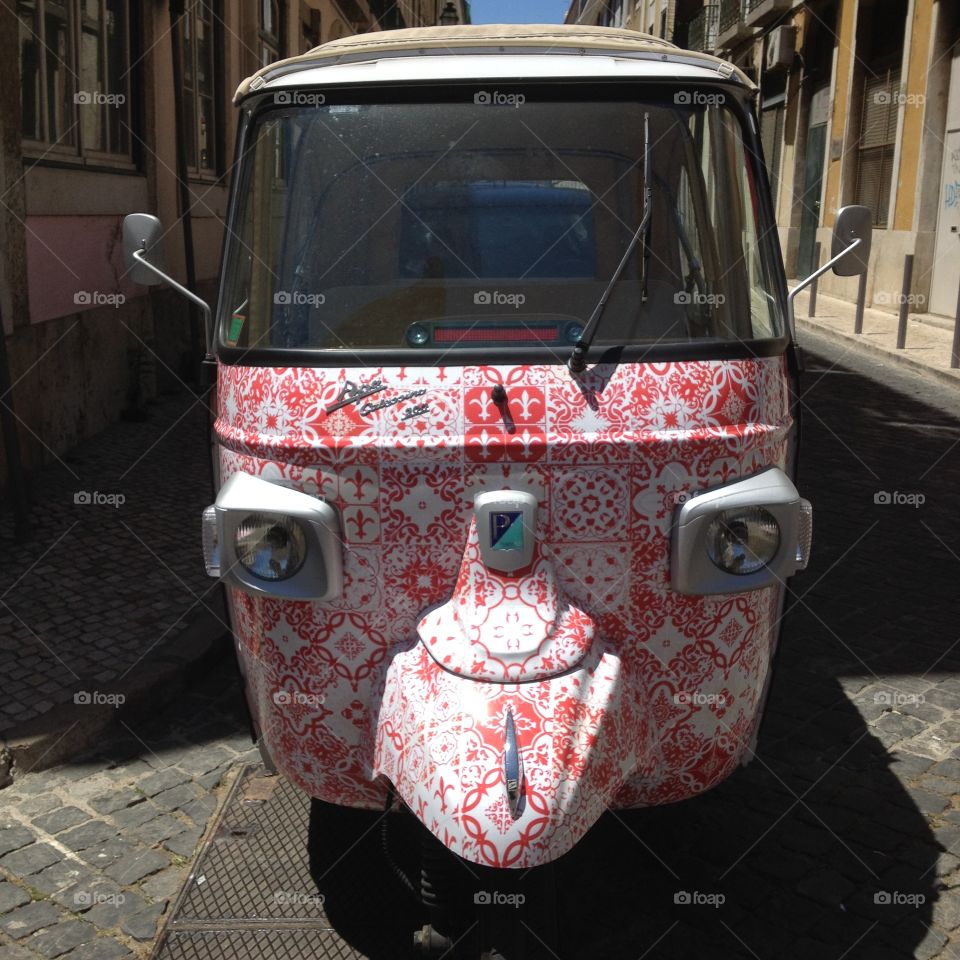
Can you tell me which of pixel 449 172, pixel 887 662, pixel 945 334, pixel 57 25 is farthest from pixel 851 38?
pixel 449 172

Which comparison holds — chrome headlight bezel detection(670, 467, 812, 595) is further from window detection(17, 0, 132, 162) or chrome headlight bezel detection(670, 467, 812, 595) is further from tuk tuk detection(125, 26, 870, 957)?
window detection(17, 0, 132, 162)

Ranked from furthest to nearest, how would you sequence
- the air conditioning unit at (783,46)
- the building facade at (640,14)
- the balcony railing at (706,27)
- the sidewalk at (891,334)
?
the building facade at (640,14), the balcony railing at (706,27), the air conditioning unit at (783,46), the sidewalk at (891,334)

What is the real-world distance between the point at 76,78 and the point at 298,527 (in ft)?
23.8

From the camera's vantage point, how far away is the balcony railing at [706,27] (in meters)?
35.0

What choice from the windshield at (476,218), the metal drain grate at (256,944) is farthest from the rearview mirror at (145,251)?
the metal drain grate at (256,944)

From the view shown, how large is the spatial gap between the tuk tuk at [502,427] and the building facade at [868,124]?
Answer: 29.6 ft

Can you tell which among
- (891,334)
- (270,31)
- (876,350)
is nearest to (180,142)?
(270,31)

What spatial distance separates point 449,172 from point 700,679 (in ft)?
4.76

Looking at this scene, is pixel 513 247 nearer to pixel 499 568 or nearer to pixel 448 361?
pixel 448 361

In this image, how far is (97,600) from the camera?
17.6 ft

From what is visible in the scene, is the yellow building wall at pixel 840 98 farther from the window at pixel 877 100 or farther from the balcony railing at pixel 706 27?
the balcony railing at pixel 706 27

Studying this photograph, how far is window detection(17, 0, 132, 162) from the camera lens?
805cm

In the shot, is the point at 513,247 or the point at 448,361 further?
the point at 513,247

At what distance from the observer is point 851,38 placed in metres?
22.1
